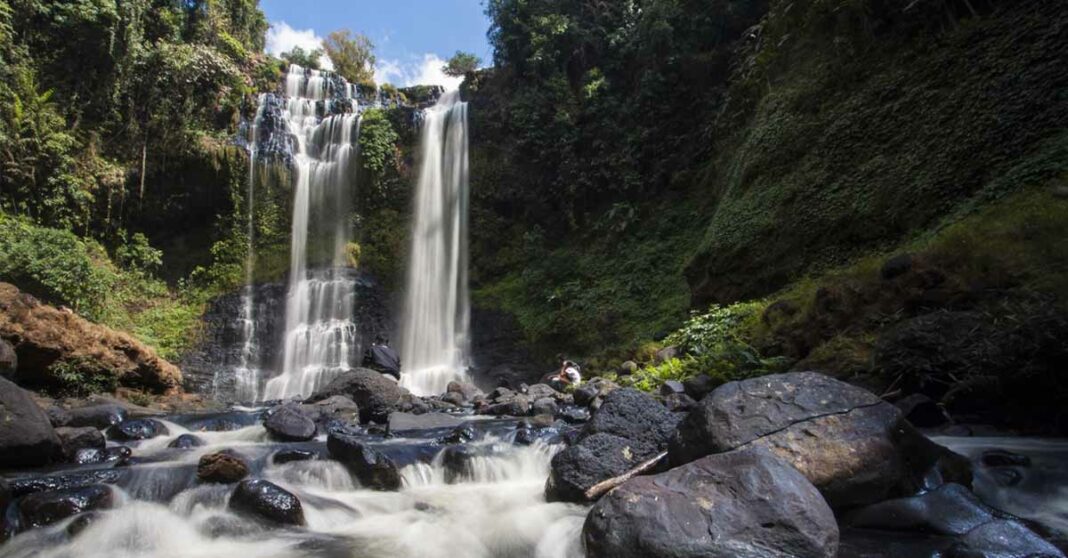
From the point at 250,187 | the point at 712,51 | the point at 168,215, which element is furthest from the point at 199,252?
the point at 712,51

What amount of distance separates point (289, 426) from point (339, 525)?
11.8 ft

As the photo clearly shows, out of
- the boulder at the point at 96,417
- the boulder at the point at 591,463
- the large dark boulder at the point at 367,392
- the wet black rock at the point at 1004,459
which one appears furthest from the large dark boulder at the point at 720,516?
the boulder at the point at 96,417

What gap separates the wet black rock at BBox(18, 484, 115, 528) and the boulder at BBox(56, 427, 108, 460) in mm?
2050

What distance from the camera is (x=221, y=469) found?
5.52m

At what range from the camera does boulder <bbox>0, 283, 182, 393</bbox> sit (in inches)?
431

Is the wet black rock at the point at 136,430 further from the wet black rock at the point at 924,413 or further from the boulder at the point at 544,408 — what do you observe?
the wet black rock at the point at 924,413

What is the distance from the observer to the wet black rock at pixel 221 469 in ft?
18.1

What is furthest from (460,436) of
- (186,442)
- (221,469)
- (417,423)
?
(186,442)

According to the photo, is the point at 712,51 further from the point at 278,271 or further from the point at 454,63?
the point at 278,271

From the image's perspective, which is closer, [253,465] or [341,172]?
[253,465]

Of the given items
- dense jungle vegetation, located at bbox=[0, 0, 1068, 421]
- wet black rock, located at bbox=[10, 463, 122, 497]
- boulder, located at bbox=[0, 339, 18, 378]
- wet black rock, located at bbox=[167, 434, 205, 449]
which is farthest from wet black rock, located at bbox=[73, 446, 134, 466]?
dense jungle vegetation, located at bbox=[0, 0, 1068, 421]

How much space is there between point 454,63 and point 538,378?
63.0ft

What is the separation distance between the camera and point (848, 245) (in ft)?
35.1

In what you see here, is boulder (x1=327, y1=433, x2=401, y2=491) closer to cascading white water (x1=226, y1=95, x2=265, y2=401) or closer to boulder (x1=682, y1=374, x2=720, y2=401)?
boulder (x1=682, y1=374, x2=720, y2=401)
